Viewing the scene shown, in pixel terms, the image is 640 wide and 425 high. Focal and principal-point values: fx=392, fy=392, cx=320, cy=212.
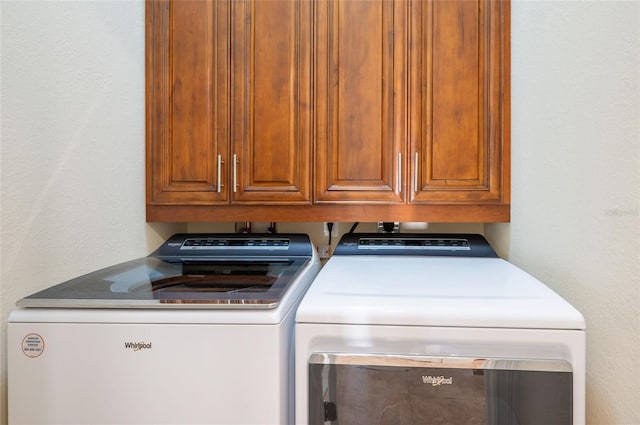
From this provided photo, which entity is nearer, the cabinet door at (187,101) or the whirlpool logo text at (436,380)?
the whirlpool logo text at (436,380)

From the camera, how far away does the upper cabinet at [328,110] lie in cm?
147

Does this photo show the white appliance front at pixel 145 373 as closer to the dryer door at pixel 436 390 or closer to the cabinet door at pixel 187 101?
the dryer door at pixel 436 390

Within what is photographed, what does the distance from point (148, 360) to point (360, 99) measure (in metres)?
→ 1.13

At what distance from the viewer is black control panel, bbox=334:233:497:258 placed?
152cm

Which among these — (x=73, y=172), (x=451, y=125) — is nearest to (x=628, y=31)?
(x=451, y=125)

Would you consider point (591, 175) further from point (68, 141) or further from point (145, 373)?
point (68, 141)

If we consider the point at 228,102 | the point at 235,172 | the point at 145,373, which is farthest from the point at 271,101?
the point at 145,373

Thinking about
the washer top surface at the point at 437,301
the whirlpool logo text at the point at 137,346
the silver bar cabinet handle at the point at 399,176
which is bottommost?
the whirlpool logo text at the point at 137,346

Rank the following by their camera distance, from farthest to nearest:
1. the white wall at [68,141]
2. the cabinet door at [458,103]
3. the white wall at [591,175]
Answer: the cabinet door at [458,103], the white wall at [68,141], the white wall at [591,175]

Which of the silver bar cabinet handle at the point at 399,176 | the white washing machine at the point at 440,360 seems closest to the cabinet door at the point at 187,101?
the silver bar cabinet handle at the point at 399,176

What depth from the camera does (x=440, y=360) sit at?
838mm

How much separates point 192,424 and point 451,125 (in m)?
1.27

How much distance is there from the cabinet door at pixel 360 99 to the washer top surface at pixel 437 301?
1.47 ft

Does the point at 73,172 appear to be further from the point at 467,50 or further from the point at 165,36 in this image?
the point at 467,50
